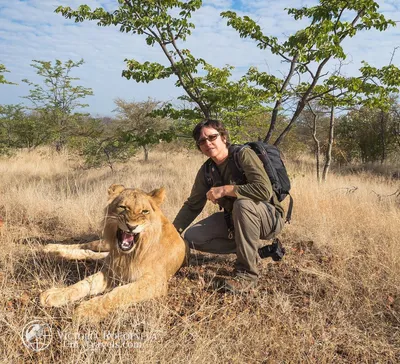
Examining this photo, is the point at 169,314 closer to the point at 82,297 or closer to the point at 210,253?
the point at 82,297

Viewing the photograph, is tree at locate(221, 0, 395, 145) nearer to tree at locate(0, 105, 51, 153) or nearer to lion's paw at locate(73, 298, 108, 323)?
lion's paw at locate(73, 298, 108, 323)

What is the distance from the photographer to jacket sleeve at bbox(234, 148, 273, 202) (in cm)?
316

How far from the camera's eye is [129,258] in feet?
9.52

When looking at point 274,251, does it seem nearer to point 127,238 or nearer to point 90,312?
point 127,238

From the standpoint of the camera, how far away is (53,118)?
1792cm

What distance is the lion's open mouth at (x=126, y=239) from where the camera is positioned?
9.08ft

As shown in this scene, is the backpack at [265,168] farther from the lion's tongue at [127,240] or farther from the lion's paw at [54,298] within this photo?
the lion's paw at [54,298]

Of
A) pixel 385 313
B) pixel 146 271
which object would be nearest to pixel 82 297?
pixel 146 271

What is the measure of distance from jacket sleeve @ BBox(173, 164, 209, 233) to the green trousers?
14cm

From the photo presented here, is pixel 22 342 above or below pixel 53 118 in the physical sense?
below

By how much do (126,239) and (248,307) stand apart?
1.17 meters

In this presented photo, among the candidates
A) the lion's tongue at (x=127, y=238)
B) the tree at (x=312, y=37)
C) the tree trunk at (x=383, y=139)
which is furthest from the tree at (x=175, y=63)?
the tree trunk at (x=383, y=139)

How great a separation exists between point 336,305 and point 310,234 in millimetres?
1831

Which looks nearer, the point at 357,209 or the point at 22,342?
the point at 22,342
